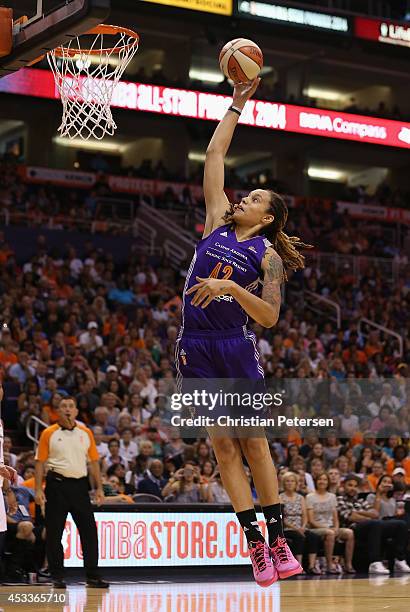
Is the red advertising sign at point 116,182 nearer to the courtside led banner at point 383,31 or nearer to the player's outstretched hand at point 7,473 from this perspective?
the courtside led banner at point 383,31

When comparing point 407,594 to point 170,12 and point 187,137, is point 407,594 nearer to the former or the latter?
point 170,12

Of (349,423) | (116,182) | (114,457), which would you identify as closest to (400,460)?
(349,423)

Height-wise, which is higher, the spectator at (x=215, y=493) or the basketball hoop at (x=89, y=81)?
the basketball hoop at (x=89, y=81)

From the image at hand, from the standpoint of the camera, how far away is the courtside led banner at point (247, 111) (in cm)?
1694

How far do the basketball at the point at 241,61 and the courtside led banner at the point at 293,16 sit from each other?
974 cm

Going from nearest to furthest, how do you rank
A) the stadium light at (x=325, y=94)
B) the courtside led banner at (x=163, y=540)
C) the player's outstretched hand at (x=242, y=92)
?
the player's outstretched hand at (x=242, y=92)
the courtside led banner at (x=163, y=540)
the stadium light at (x=325, y=94)

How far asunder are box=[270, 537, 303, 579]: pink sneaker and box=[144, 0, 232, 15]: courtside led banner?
10345 millimetres

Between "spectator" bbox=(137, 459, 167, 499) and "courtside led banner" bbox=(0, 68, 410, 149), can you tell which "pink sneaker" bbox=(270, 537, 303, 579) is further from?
"courtside led banner" bbox=(0, 68, 410, 149)

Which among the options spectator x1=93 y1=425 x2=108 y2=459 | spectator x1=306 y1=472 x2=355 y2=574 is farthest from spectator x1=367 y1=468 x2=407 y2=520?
spectator x1=93 y1=425 x2=108 y2=459

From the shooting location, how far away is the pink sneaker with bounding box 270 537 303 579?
608cm

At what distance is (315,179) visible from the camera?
109ft

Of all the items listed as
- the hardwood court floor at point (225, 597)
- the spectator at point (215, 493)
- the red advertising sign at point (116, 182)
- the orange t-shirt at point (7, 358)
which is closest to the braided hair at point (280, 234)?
the hardwood court floor at point (225, 597)

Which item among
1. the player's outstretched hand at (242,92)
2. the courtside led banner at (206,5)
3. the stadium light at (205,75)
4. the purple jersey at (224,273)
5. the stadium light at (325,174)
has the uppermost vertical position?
the stadium light at (205,75)

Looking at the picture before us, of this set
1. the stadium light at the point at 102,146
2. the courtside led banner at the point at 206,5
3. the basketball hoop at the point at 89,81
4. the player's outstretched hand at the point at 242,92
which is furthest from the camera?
the stadium light at the point at 102,146
